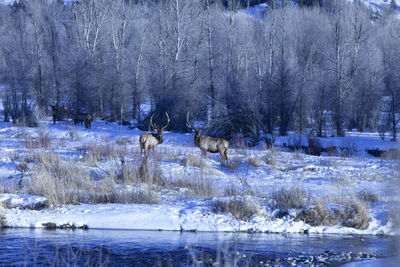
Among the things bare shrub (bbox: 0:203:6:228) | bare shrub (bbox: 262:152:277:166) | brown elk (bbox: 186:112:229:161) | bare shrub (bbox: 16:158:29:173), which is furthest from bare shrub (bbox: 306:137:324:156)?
bare shrub (bbox: 0:203:6:228)

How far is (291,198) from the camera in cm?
1145

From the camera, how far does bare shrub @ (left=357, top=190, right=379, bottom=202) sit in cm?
1198

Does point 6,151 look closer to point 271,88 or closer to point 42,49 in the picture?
point 271,88

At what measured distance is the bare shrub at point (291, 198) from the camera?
11.3 meters

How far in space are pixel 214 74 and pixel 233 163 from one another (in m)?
22.4

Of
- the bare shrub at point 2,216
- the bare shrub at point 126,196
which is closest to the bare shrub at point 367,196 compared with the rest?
the bare shrub at point 126,196

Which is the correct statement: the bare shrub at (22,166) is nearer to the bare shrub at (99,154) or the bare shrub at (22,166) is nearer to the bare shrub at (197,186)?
the bare shrub at (99,154)

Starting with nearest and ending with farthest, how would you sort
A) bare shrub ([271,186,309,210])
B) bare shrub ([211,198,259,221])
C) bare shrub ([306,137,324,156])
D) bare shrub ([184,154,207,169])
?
1. bare shrub ([211,198,259,221])
2. bare shrub ([271,186,309,210])
3. bare shrub ([184,154,207,169])
4. bare shrub ([306,137,324,156])

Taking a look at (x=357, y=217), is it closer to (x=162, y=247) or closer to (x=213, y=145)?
(x=162, y=247)

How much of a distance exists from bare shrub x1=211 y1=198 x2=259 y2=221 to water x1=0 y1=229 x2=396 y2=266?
2.61 feet

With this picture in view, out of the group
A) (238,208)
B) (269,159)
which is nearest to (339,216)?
(238,208)

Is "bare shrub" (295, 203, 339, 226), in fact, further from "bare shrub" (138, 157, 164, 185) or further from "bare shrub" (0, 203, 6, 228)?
"bare shrub" (0, 203, 6, 228)

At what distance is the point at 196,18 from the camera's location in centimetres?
3728

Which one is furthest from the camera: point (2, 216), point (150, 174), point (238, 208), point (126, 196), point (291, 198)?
point (150, 174)
